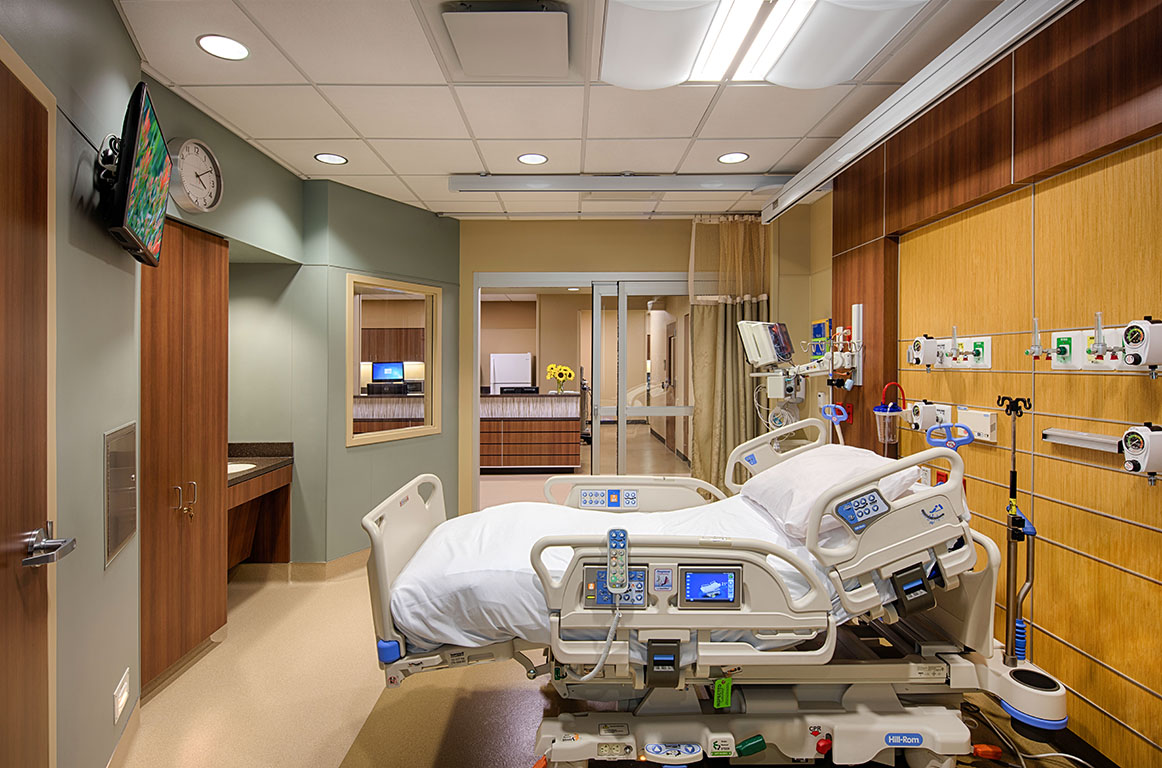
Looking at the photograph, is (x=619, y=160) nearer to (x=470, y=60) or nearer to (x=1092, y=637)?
(x=470, y=60)

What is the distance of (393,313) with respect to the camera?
4.87 meters

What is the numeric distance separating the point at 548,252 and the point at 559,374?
1464 millimetres

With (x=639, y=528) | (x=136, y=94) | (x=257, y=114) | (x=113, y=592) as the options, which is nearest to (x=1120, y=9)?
(x=639, y=528)

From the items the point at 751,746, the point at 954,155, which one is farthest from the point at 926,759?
the point at 954,155

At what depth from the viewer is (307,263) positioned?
4.18 meters

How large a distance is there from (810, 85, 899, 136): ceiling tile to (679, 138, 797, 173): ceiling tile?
0.22 meters

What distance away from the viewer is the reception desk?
630 centimetres

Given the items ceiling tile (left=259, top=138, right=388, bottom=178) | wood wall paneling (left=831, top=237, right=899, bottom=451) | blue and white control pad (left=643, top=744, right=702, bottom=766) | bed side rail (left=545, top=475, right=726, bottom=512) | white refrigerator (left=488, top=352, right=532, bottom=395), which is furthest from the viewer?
white refrigerator (left=488, top=352, right=532, bottom=395)

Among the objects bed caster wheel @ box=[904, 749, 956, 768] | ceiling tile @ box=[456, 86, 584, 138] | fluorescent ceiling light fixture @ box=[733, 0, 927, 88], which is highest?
ceiling tile @ box=[456, 86, 584, 138]

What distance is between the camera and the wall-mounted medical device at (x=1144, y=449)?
179 cm

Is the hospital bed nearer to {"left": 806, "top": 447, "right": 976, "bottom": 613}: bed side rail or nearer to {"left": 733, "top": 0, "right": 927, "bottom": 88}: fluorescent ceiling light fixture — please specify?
{"left": 806, "top": 447, "right": 976, "bottom": 613}: bed side rail

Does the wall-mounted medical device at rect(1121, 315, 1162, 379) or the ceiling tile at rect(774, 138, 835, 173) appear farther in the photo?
the ceiling tile at rect(774, 138, 835, 173)

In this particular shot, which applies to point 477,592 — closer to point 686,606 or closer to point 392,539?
point 392,539

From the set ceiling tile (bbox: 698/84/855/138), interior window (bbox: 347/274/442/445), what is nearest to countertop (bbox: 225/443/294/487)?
interior window (bbox: 347/274/442/445)
